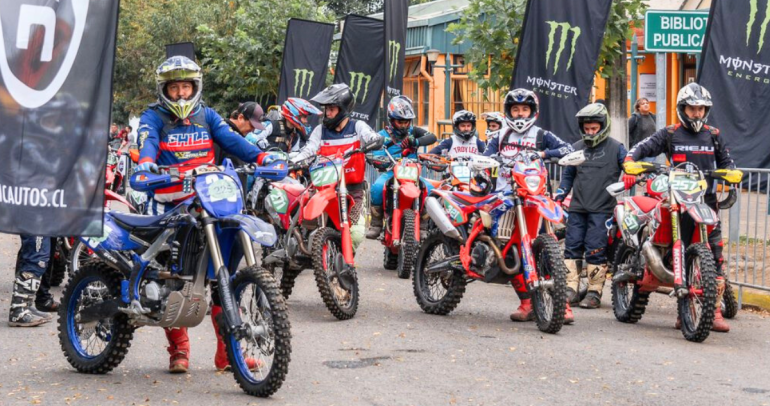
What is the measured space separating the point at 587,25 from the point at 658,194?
407cm

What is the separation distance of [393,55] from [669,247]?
7628 mm

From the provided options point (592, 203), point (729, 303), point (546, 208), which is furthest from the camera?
point (592, 203)

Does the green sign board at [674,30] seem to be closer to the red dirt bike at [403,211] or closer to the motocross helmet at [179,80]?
the red dirt bike at [403,211]

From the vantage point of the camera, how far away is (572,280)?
1214 cm

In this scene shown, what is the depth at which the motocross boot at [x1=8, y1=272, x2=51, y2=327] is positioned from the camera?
33.2ft

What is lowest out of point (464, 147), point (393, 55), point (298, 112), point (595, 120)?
point (464, 147)

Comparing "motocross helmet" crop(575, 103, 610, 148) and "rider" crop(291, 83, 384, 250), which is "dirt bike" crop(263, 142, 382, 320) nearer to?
"rider" crop(291, 83, 384, 250)

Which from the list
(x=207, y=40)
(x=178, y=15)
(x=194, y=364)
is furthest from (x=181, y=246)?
(x=178, y=15)

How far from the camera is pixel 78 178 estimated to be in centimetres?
682

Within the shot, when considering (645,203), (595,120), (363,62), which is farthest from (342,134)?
(363,62)

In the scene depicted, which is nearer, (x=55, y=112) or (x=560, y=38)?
(x=55, y=112)

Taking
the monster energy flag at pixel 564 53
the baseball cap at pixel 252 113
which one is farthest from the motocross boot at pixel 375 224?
the monster energy flag at pixel 564 53

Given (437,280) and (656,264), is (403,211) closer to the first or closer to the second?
(437,280)

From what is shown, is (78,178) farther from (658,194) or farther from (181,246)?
(658,194)
